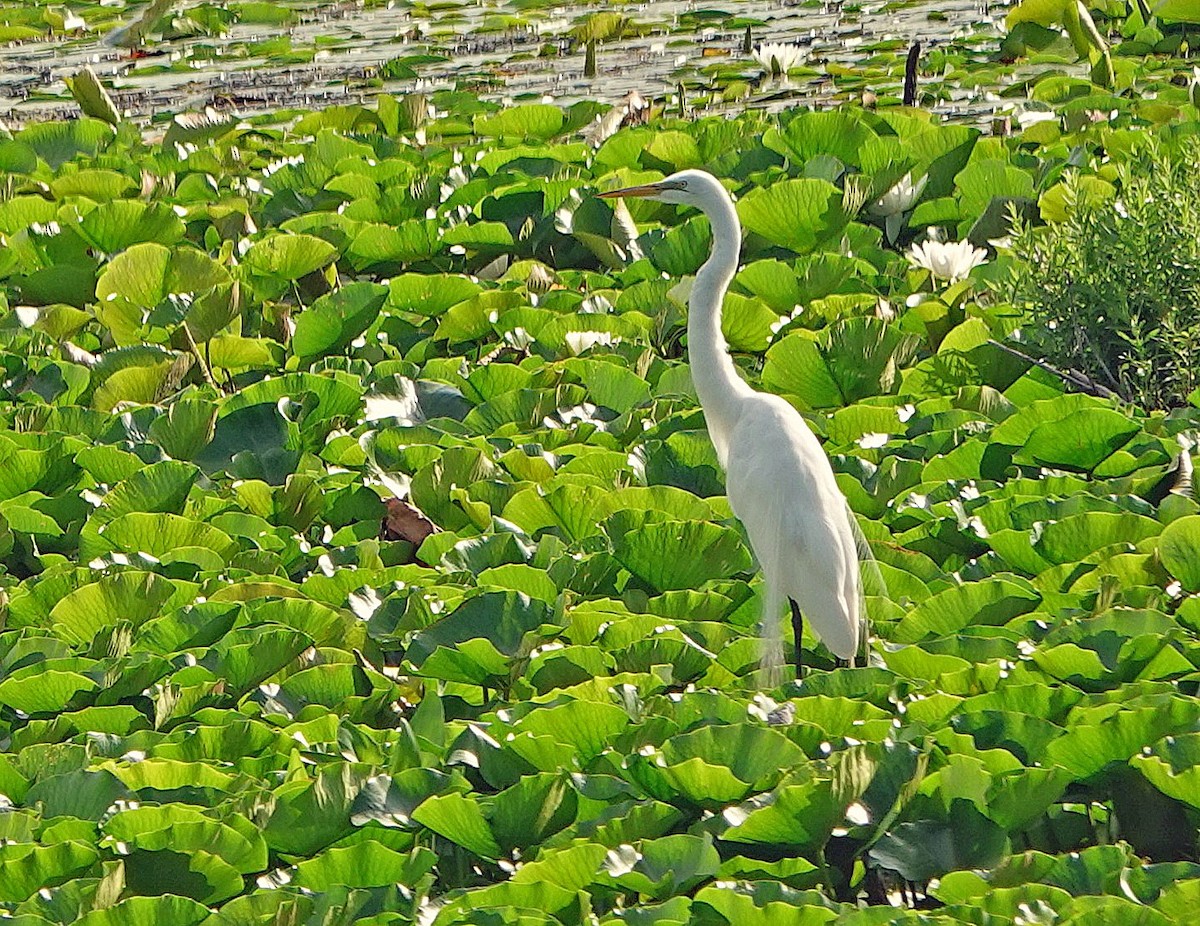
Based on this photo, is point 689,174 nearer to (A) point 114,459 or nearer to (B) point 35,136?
(A) point 114,459

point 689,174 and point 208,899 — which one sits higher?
point 689,174

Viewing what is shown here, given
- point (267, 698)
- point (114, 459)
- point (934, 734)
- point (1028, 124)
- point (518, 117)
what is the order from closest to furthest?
point (934, 734) < point (267, 698) < point (114, 459) < point (1028, 124) < point (518, 117)

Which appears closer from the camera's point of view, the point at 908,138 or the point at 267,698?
the point at 267,698

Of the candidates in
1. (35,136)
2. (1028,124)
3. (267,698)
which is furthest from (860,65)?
(267,698)

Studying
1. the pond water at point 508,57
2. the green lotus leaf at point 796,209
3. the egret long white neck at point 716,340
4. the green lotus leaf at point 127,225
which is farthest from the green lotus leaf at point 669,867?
the pond water at point 508,57

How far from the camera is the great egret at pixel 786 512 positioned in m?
2.66

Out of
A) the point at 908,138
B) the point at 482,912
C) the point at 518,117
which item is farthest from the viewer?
the point at 518,117

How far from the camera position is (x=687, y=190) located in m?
A: 3.72

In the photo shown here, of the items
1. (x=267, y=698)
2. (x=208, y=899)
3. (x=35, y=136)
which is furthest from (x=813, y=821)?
(x=35, y=136)

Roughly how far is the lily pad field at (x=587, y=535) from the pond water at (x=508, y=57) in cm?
152

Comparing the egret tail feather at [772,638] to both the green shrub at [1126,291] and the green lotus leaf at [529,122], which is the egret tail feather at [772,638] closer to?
the green shrub at [1126,291]

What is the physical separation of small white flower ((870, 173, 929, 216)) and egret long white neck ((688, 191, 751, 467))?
54.1 inches

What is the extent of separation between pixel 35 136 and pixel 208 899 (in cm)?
473

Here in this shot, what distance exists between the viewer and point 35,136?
6.32 m
